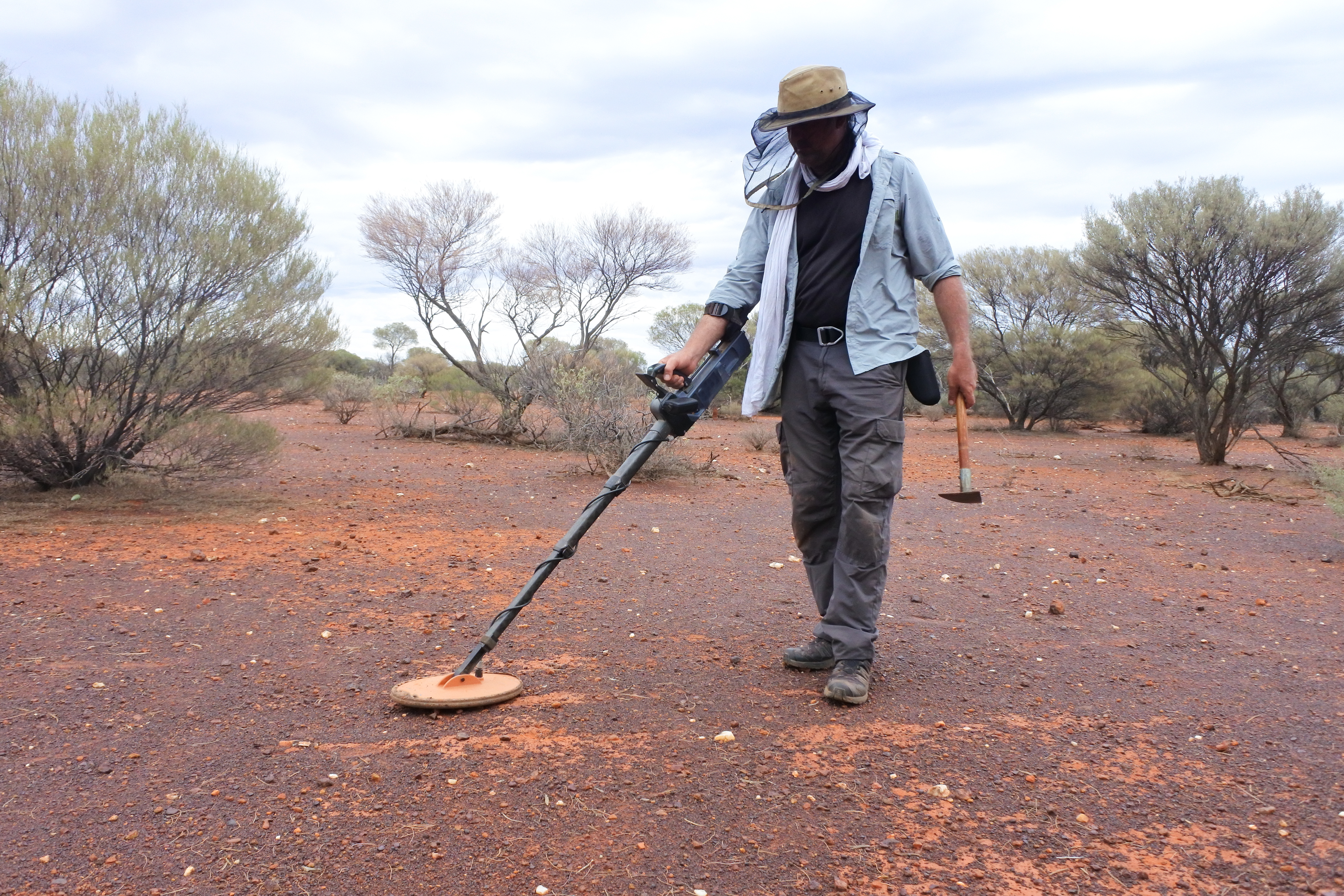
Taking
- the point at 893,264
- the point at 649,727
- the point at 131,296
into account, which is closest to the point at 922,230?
the point at 893,264

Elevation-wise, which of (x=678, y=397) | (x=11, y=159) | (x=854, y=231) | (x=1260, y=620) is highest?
(x=11, y=159)

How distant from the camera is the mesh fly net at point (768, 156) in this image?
3.17m

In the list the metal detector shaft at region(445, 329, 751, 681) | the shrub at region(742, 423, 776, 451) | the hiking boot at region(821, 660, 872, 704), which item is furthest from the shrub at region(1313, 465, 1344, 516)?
the shrub at region(742, 423, 776, 451)

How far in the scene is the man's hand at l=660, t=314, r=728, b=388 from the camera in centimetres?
312

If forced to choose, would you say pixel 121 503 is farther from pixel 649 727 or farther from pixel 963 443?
pixel 963 443

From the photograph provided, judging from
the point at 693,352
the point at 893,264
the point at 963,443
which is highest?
the point at 893,264

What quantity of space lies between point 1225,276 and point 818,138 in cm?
1236

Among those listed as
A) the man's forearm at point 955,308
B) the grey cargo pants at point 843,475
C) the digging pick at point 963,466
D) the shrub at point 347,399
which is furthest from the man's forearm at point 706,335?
the shrub at point 347,399

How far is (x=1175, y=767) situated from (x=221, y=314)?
23.2ft

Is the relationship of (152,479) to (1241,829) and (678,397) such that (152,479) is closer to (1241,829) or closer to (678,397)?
(678,397)

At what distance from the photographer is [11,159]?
641cm

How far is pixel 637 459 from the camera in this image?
9.87ft

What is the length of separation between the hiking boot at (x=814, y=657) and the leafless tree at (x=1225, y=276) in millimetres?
12034

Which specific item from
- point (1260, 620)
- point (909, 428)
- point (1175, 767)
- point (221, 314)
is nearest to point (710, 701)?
point (1175, 767)
